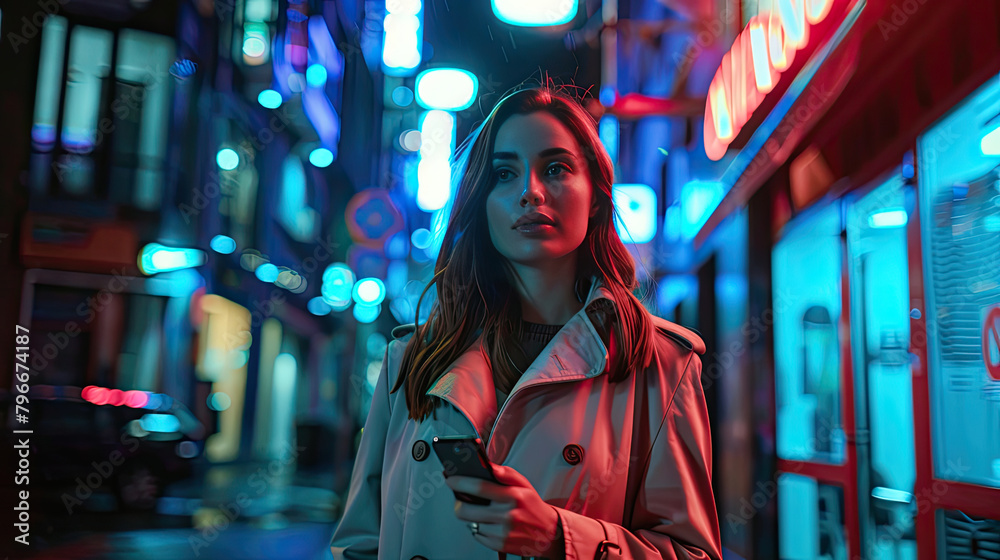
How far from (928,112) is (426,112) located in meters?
10.4

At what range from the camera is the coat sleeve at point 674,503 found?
1161 mm

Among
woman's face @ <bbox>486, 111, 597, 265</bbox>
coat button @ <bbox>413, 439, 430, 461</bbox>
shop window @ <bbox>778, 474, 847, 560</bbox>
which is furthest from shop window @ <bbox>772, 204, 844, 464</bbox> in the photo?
coat button @ <bbox>413, 439, 430, 461</bbox>

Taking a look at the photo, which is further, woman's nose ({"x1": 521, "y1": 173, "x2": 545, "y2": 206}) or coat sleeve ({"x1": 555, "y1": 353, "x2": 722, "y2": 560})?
woman's nose ({"x1": 521, "y1": 173, "x2": 545, "y2": 206})

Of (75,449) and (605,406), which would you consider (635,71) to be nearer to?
(605,406)

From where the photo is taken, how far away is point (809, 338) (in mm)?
4707

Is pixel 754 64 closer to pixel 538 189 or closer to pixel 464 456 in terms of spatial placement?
pixel 538 189

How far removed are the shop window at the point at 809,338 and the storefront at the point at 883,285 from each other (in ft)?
0.05

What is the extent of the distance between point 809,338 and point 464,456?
442 centimetres

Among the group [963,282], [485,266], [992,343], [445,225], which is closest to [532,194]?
[485,266]

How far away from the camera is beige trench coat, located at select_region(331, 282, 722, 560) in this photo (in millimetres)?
1234

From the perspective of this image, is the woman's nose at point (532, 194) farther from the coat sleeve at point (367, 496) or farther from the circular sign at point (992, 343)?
the circular sign at point (992, 343)

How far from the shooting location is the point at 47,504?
22.2 feet

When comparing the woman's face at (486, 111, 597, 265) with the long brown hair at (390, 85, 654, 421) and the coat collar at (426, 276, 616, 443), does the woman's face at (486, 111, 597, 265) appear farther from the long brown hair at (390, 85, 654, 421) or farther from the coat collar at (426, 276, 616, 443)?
the coat collar at (426, 276, 616, 443)

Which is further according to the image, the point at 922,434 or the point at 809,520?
the point at 809,520
